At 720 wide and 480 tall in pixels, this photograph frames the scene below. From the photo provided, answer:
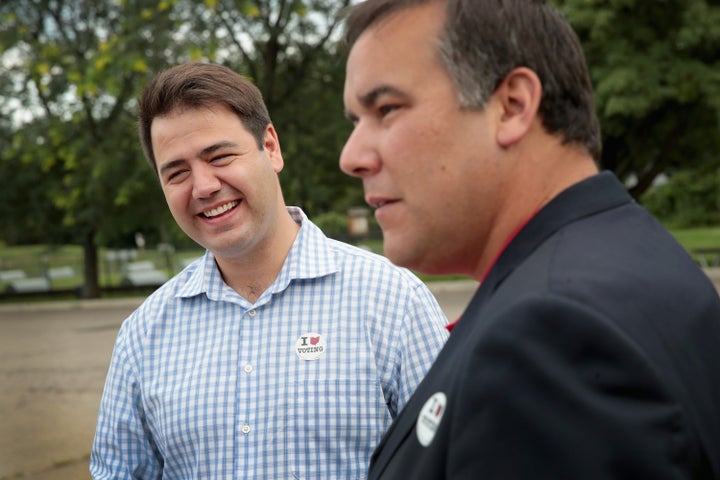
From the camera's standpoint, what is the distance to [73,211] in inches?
854

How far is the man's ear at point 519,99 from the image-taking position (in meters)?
1.35

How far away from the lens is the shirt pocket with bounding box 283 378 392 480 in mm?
2457

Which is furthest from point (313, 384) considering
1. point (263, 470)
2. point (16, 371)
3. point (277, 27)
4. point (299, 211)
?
point (277, 27)

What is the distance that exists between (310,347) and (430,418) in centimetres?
134

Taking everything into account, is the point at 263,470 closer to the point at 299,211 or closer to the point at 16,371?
the point at 299,211

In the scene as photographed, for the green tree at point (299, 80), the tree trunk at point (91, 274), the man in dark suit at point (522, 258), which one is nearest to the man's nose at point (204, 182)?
the man in dark suit at point (522, 258)

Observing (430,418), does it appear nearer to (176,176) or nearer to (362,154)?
(362,154)

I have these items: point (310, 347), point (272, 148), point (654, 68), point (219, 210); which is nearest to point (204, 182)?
point (219, 210)

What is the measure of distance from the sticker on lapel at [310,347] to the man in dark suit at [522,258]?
110 centimetres

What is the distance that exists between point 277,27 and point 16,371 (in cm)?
1025

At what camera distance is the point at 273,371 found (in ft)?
8.38

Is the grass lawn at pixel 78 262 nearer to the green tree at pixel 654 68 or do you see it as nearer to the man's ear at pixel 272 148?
the green tree at pixel 654 68

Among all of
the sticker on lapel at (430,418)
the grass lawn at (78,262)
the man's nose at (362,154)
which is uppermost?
the man's nose at (362,154)

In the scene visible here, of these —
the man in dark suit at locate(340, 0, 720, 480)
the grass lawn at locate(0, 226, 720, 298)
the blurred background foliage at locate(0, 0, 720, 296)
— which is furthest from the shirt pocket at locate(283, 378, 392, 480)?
the grass lawn at locate(0, 226, 720, 298)
